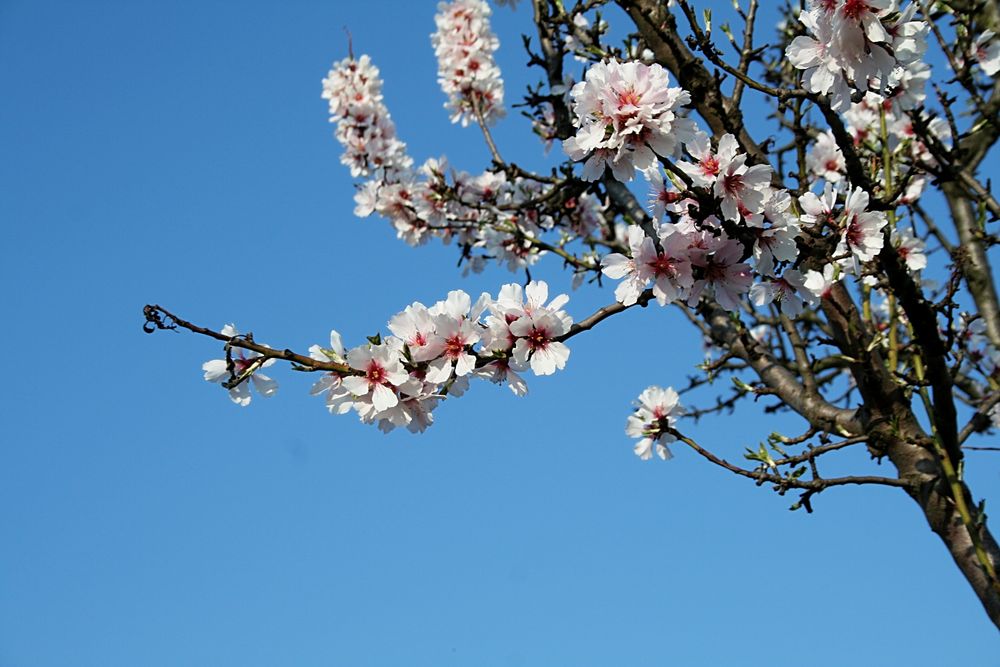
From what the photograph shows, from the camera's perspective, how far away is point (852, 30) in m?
2.57

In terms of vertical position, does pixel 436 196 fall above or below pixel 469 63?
below

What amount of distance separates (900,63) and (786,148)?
2.47m

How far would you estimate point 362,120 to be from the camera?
6410 millimetres

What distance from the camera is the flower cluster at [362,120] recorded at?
621 cm

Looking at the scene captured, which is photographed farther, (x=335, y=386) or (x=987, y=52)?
(x=987, y=52)

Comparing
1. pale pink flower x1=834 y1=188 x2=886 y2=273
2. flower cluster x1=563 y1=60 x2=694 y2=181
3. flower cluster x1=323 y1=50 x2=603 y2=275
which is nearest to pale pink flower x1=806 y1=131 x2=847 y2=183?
flower cluster x1=323 y1=50 x2=603 y2=275

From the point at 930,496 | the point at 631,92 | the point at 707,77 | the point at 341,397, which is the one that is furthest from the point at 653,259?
the point at 930,496

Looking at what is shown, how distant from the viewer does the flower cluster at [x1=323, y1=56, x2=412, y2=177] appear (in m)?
6.21

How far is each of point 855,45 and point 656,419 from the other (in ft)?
6.03

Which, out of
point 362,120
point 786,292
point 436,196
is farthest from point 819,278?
point 362,120

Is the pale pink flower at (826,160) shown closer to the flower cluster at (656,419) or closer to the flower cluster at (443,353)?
the flower cluster at (656,419)

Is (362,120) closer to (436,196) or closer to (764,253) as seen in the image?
(436,196)

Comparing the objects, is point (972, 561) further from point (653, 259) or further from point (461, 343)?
point (461, 343)

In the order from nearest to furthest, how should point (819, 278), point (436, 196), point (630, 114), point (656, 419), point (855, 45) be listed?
point (630, 114), point (855, 45), point (819, 278), point (656, 419), point (436, 196)
